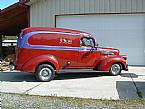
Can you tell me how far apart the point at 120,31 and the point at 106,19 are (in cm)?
105

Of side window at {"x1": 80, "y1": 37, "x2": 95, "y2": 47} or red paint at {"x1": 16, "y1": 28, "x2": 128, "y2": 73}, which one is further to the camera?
side window at {"x1": 80, "y1": 37, "x2": 95, "y2": 47}

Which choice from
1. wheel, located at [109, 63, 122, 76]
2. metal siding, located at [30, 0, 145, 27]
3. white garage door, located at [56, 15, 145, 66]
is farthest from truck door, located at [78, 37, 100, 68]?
metal siding, located at [30, 0, 145, 27]

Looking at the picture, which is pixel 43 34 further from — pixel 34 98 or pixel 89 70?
pixel 34 98

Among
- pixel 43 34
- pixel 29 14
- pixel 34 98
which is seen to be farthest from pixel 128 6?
pixel 34 98

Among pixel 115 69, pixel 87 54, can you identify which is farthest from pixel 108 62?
pixel 87 54

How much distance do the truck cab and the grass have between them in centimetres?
350

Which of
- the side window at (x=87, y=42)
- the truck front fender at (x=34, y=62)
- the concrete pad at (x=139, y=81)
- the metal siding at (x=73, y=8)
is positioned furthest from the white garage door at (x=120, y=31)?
the truck front fender at (x=34, y=62)

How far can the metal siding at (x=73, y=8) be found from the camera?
19.3 meters

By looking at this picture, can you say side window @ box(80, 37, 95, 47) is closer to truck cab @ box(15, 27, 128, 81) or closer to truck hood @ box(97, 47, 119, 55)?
truck cab @ box(15, 27, 128, 81)

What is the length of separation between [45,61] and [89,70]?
6.93 ft

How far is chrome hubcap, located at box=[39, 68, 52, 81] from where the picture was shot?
1343 centimetres

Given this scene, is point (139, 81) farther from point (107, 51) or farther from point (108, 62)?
point (107, 51)

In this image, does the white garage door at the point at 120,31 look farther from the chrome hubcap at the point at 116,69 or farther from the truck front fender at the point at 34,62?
the truck front fender at the point at 34,62

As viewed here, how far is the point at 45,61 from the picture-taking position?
13.4 metres
